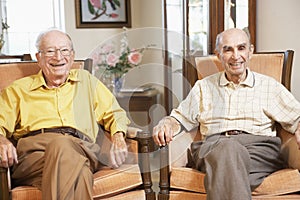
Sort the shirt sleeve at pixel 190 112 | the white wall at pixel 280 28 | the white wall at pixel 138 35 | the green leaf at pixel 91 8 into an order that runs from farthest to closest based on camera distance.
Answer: the green leaf at pixel 91 8
the white wall at pixel 138 35
the white wall at pixel 280 28
the shirt sleeve at pixel 190 112

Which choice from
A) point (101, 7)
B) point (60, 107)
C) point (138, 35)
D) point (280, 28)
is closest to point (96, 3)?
point (101, 7)

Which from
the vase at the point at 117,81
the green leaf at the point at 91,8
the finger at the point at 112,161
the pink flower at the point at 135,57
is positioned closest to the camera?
the finger at the point at 112,161

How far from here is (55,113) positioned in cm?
229

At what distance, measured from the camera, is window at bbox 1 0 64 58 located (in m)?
4.54

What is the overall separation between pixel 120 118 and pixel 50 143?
0.44 meters

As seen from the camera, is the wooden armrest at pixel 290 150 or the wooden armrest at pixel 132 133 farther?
the wooden armrest at pixel 132 133

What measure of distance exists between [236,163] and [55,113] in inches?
37.0

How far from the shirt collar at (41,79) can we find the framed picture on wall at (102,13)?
2205mm

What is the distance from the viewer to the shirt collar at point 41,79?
2316 millimetres

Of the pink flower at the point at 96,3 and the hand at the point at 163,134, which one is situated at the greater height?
the pink flower at the point at 96,3

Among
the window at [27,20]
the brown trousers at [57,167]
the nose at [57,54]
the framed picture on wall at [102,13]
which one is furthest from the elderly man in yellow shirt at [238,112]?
the window at [27,20]

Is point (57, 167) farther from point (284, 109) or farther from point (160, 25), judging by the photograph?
point (160, 25)

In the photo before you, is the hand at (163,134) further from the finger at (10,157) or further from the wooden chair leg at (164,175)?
the finger at (10,157)

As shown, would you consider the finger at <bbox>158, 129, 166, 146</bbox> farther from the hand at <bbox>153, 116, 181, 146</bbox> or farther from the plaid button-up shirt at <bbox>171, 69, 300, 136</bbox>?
the plaid button-up shirt at <bbox>171, 69, 300, 136</bbox>
